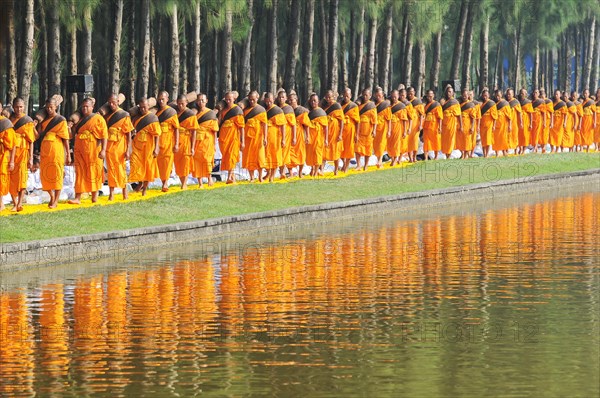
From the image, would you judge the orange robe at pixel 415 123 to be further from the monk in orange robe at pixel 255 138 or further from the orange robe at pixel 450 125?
the monk in orange robe at pixel 255 138

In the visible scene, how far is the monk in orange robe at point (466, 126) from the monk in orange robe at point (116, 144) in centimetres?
1749

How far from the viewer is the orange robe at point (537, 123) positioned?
49281 mm

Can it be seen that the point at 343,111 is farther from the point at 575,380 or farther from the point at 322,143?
the point at 575,380

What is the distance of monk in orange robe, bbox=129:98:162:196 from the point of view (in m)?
28.7

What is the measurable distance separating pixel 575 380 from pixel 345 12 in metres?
59.2

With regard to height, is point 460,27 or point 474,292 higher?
point 460,27

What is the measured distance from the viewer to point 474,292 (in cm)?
1553

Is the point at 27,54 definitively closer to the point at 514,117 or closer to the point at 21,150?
the point at 21,150

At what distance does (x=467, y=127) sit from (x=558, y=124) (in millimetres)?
7847

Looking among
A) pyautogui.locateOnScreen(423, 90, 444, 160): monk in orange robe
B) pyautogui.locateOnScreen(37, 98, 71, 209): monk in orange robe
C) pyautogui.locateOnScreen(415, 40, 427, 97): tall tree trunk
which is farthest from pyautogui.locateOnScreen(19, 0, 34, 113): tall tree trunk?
pyautogui.locateOnScreen(415, 40, 427, 97): tall tree trunk

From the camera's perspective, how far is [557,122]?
50719 mm

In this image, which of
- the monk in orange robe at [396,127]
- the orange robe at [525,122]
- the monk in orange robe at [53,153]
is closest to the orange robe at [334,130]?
the monk in orange robe at [396,127]

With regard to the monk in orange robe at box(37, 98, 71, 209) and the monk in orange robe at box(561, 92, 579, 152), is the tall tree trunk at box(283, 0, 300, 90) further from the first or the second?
the monk in orange robe at box(37, 98, 71, 209)

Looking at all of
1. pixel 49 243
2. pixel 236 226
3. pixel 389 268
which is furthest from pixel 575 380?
pixel 236 226
